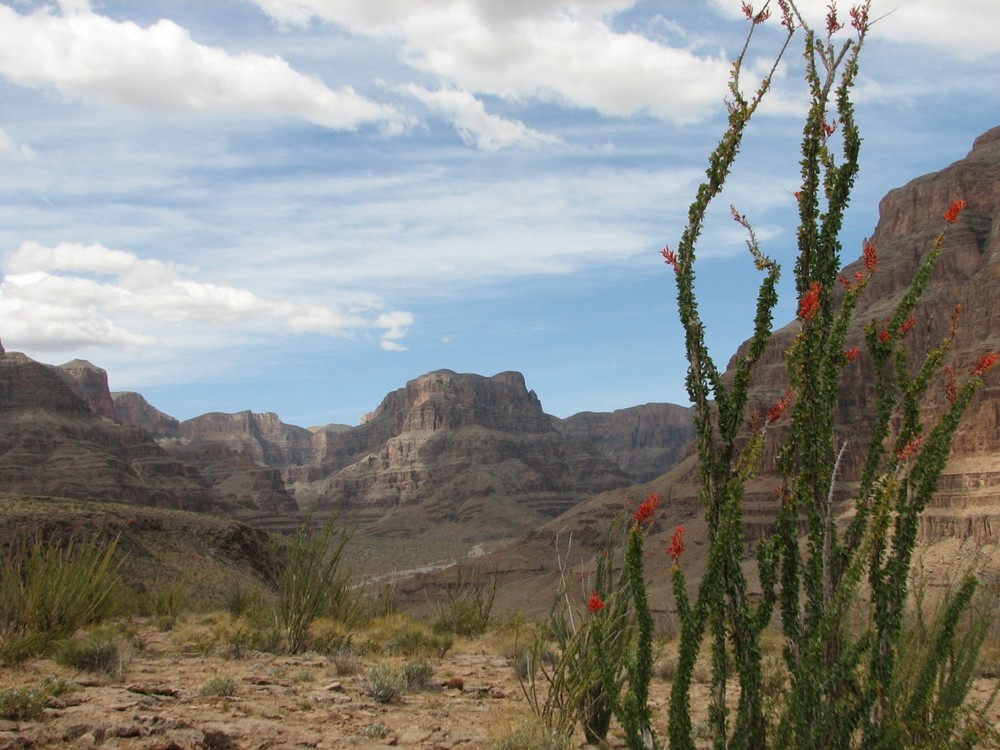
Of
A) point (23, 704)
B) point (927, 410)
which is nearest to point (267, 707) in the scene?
point (23, 704)

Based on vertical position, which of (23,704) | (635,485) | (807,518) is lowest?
(635,485)

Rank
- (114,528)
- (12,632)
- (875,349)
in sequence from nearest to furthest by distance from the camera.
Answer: (875,349)
(12,632)
(114,528)

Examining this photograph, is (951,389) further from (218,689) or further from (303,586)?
(303,586)

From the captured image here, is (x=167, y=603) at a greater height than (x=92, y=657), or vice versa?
(x=92, y=657)

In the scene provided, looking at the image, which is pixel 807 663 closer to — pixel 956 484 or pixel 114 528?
pixel 114 528

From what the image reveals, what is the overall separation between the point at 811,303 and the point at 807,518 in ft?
4.69

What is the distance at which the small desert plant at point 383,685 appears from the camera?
427 inches

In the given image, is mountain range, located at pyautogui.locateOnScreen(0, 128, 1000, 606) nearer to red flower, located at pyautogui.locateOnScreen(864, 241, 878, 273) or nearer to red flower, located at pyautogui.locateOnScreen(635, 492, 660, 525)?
red flower, located at pyautogui.locateOnScreen(864, 241, 878, 273)

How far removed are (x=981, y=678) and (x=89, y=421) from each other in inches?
4954

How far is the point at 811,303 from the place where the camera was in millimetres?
5758

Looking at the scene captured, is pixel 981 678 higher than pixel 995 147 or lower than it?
lower

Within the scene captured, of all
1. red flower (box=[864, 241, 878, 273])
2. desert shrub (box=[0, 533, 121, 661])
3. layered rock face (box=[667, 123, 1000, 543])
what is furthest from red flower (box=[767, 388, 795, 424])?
layered rock face (box=[667, 123, 1000, 543])

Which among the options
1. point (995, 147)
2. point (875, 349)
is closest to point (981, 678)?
point (875, 349)

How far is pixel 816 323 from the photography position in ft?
19.6
